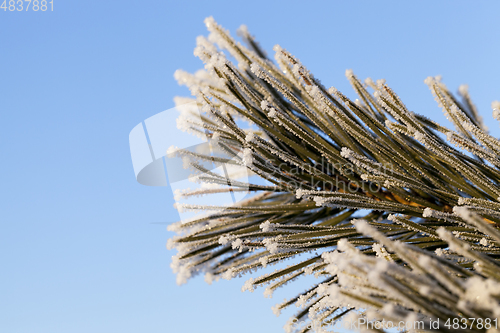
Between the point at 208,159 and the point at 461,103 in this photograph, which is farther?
the point at 461,103

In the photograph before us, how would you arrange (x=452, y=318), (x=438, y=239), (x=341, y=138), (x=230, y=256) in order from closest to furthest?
(x=452, y=318), (x=438, y=239), (x=341, y=138), (x=230, y=256)

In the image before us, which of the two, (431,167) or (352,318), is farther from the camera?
(431,167)

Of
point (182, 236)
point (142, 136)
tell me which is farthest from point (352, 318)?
point (142, 136)

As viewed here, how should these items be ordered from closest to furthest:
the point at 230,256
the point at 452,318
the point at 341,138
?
1. the point at 452,318
2. the point at 341,138
3. the point at 230,256

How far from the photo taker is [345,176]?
1.24 m

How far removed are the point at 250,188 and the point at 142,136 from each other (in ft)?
1.34

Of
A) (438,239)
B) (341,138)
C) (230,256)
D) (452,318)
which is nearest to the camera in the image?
(452,318)

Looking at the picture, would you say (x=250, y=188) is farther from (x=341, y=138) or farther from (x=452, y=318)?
(x=452, y=318)

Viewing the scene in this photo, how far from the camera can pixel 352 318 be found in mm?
643

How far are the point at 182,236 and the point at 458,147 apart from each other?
90 centimetres

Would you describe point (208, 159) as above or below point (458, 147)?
above

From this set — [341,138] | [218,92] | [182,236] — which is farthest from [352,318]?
[218,92]

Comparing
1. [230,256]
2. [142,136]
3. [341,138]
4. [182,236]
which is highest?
[142,136]

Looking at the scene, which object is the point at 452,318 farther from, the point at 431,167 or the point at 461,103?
the point at 461,103
